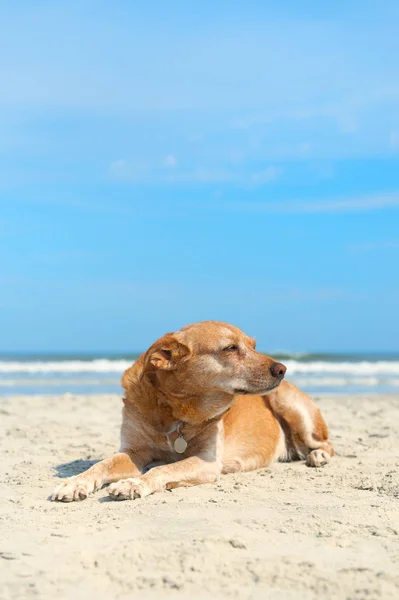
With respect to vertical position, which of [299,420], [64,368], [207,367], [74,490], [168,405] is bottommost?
[64,368]

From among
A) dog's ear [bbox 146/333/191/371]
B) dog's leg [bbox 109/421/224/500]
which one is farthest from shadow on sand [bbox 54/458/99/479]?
dog's ear [bbox 146/333/191/371]

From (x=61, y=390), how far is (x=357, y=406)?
7.21 metres

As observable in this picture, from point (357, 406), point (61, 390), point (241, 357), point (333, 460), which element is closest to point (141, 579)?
point (241, 357)

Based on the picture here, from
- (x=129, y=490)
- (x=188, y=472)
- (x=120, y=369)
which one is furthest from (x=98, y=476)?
(x=120, y=369)

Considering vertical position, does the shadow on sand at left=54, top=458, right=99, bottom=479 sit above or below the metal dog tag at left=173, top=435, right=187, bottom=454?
below

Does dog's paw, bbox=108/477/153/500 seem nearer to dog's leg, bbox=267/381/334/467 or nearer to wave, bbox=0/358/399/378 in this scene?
dog's leg, bbox=267/381/334/467

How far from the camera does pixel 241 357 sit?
16.9 ft

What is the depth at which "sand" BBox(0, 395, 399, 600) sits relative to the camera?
300 cm

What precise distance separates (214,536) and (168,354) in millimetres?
1787

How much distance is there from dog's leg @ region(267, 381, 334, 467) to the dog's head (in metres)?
1.25

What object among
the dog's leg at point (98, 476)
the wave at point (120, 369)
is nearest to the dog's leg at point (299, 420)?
the dog's leg at point (98, 476)

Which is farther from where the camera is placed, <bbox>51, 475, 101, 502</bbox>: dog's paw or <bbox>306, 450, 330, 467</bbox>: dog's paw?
<bbox>306, 450, 330, 467</bbox>: dog's paw

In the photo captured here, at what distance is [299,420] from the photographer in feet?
21.0

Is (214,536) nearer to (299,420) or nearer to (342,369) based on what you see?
(299,420)
